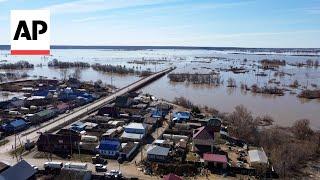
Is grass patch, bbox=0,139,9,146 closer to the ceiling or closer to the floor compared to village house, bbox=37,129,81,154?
closer to the floor

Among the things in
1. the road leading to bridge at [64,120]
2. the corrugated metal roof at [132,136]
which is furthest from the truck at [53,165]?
the corrugated metal roof at [132,136]

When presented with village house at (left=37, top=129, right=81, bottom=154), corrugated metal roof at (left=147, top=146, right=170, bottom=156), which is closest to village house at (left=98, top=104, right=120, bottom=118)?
village house at (left=37, top=129, right=81, bottom=154)

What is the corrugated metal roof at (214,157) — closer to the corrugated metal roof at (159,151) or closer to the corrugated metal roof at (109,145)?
the corrugated metal roof at (159,151)

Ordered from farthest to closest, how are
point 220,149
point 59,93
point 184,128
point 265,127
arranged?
point 59,93
point 265,127
point 184,128
point 220,149

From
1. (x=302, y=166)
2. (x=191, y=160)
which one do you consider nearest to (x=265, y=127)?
(x=302, y=166)

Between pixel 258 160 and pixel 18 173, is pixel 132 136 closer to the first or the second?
pixel 258 160

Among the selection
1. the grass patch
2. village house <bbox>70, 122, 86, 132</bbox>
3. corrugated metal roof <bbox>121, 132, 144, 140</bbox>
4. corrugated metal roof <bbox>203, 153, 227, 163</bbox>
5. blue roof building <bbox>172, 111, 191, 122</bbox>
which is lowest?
the grass patch

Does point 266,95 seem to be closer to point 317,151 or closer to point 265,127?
point 265,127

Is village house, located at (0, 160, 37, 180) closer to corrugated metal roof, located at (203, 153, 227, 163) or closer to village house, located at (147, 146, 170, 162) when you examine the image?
village house, located at (147, 146, 170, 162)
